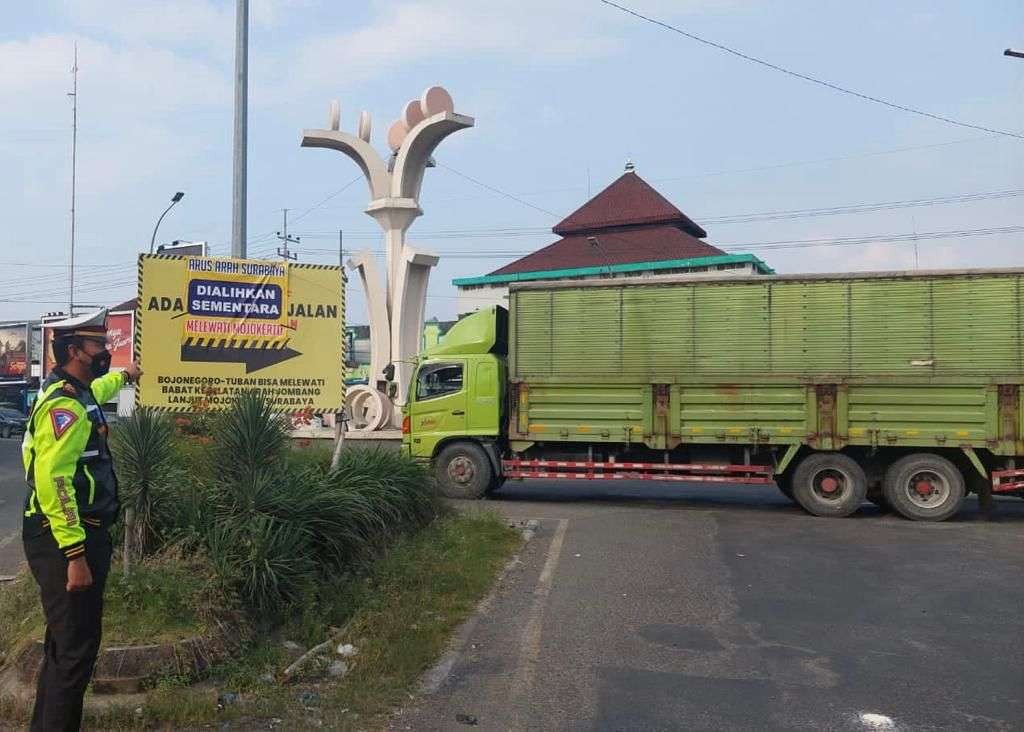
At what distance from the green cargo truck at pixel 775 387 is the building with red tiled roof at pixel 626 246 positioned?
26852 millimetres

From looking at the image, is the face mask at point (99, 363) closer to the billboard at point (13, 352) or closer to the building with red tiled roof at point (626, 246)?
the building with red tiled roof at point (626, 246)

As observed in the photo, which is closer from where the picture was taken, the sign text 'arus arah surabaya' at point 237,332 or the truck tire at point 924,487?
the sign text 'arus arah surabaya' at point 237,332

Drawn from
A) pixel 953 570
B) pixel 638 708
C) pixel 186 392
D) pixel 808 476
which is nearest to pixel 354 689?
pixel 638 708

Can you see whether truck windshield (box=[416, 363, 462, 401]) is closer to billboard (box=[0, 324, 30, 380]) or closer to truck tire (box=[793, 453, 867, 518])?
truck tire (box=[793, 453, 867, 518])

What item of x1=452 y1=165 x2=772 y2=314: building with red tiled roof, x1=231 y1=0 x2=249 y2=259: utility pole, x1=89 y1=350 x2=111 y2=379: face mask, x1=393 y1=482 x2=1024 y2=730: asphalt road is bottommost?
x1=393 y1=482 x2=1024 y2=730: asphalt road

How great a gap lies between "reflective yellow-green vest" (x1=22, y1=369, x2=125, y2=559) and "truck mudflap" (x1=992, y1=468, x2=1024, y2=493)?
11.8 metres

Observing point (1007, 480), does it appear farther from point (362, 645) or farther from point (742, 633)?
point (362, 645)

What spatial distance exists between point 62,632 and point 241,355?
597cm

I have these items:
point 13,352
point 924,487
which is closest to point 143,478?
point 924,487

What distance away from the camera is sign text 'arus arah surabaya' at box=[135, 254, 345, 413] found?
31.5ft

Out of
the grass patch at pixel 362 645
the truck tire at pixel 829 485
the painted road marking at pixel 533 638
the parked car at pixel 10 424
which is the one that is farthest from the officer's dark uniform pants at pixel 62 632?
the parked car at pixel 10 424

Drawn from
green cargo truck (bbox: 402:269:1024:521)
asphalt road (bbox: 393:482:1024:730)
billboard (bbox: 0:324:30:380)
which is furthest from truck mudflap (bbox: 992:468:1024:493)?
billboard (bbox: 0:324:30:380)

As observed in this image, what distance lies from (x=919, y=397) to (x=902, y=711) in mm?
8376

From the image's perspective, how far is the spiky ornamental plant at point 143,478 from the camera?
6.58 m
